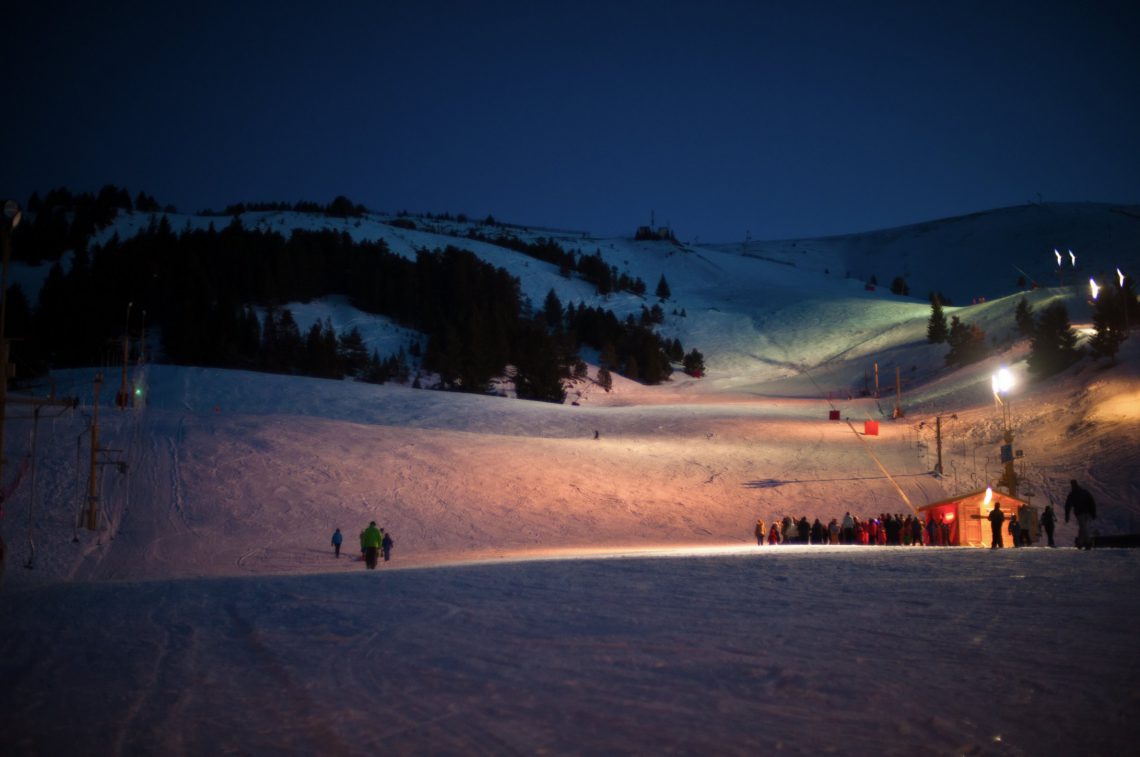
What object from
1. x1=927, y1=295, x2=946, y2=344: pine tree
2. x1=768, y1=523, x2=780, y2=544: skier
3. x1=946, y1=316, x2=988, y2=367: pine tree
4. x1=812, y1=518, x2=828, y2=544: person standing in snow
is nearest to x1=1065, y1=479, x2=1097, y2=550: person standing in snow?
x1=812, y1=518, x2=828, y2=544: person standing in snow

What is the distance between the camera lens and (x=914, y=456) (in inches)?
1651

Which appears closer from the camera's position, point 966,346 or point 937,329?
point 966,346

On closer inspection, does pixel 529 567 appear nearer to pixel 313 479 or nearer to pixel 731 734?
pixel 731 734

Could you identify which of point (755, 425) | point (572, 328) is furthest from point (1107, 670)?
point (572, 328)

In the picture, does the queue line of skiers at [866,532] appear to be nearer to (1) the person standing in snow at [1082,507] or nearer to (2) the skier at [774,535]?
(2) the skier at [774,535]

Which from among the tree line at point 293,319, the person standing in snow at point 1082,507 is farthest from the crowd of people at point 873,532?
the tree line at point 293,319

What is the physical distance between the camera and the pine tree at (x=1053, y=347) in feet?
178

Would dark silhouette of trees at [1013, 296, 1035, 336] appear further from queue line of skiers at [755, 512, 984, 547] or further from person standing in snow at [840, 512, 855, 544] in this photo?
person standing in snow at [840, 512, 855, 544]

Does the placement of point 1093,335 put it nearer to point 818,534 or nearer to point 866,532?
point 866,532

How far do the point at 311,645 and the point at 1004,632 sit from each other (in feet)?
21.7

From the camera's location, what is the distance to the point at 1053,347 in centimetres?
5506

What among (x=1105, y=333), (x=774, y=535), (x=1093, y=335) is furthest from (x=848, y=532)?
(x=1093, y=335)

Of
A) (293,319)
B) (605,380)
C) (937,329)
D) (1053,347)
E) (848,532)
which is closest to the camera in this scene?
(848,532)

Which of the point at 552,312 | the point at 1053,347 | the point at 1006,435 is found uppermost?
the point at 552,312
